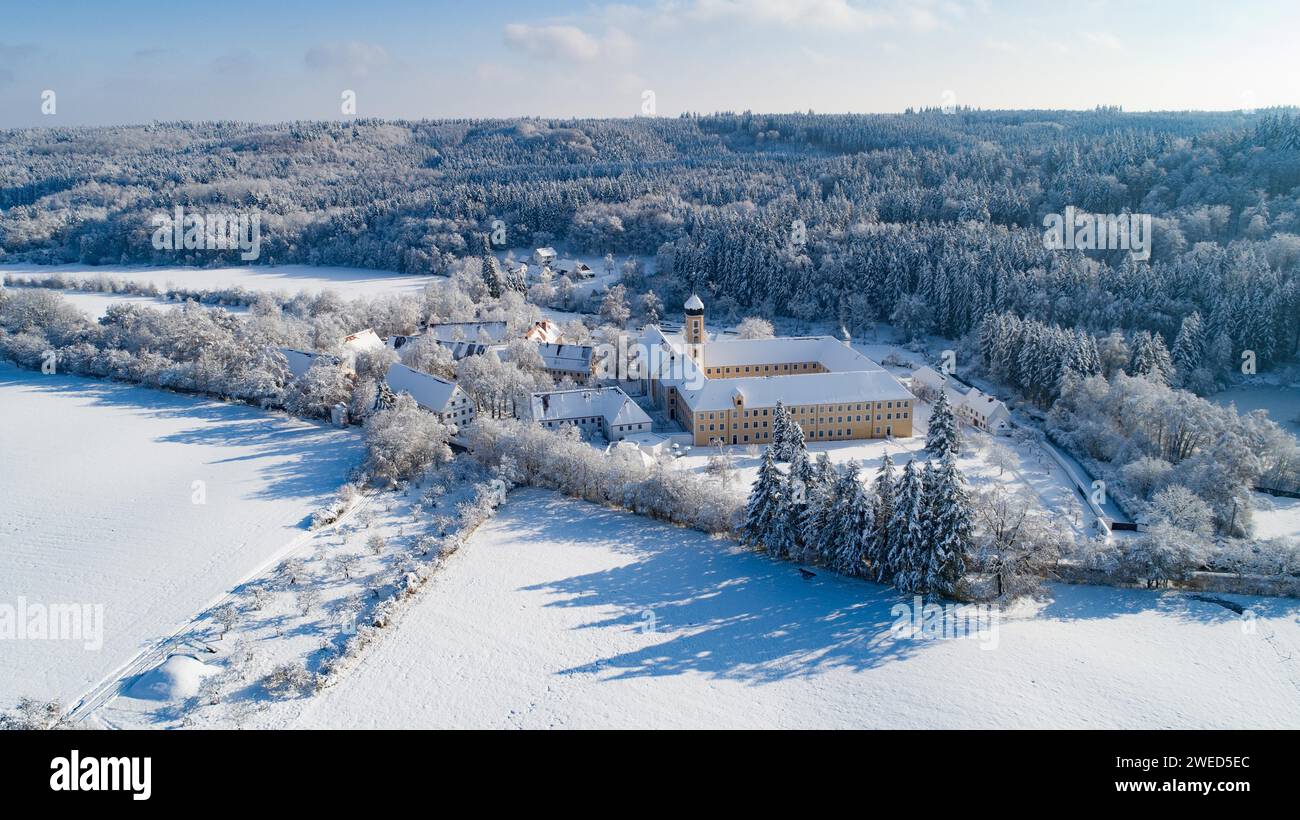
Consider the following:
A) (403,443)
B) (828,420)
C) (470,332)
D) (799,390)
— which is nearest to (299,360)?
(470,332)

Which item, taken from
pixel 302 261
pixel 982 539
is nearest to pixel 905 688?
pixel 982 539

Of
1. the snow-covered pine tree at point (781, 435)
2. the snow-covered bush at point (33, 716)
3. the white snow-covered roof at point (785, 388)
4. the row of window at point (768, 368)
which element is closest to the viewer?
the snow-covered bush at point (33, 716)

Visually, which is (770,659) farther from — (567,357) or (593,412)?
(567,357)

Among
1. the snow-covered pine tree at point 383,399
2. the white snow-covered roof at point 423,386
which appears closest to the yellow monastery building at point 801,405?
the white snow-covered roof at point 423,386

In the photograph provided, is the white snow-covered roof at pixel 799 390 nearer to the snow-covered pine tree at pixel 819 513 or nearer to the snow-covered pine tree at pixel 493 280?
the snow-covered pine tree at pixel 819 513

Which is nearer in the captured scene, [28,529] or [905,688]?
[905,688]

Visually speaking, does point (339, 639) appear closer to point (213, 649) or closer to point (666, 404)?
point (213, 649)
